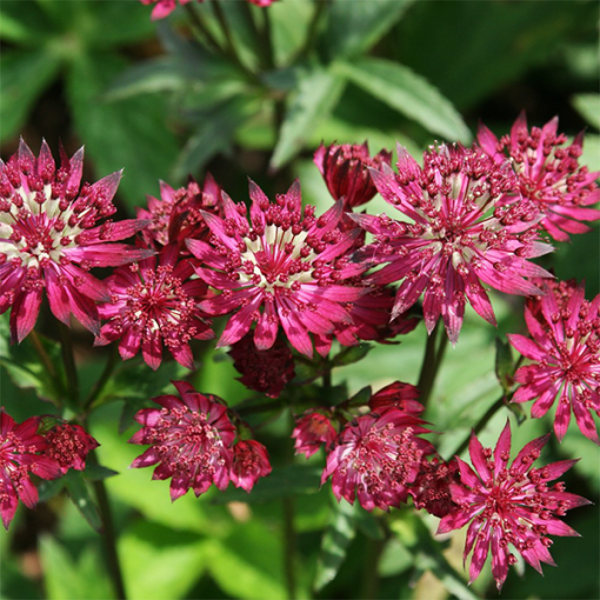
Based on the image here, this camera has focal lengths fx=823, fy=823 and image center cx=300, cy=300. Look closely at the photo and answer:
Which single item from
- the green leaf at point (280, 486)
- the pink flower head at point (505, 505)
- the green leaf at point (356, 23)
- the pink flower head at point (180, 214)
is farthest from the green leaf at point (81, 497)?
the green leaf at point (356, 23)

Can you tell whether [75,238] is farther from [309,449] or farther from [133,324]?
[309,449]

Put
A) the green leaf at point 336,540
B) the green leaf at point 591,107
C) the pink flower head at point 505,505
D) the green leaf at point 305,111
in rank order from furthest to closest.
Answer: the green leaf at point 591,107, the green leaf at point 305,111, the green leaf at point 336,540, the pink flower head at point 505,505

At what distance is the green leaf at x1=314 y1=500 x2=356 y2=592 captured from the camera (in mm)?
2461

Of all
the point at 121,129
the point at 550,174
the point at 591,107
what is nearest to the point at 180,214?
the point at 550,174

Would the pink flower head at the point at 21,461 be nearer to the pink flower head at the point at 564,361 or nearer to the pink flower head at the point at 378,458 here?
the pink flower head at the point at 378,458

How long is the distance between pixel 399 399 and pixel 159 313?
25.2 inches

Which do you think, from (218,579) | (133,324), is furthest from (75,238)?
(218,579)

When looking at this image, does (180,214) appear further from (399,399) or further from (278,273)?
(399,399)

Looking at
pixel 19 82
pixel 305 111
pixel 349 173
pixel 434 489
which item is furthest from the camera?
pixel 19 82

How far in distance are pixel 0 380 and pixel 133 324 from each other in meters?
1.59

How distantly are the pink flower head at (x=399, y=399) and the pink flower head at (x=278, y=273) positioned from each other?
0.75 ft

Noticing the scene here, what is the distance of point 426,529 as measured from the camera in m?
2.62

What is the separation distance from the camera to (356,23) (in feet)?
12.8

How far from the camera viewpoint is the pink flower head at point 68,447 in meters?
2.04
